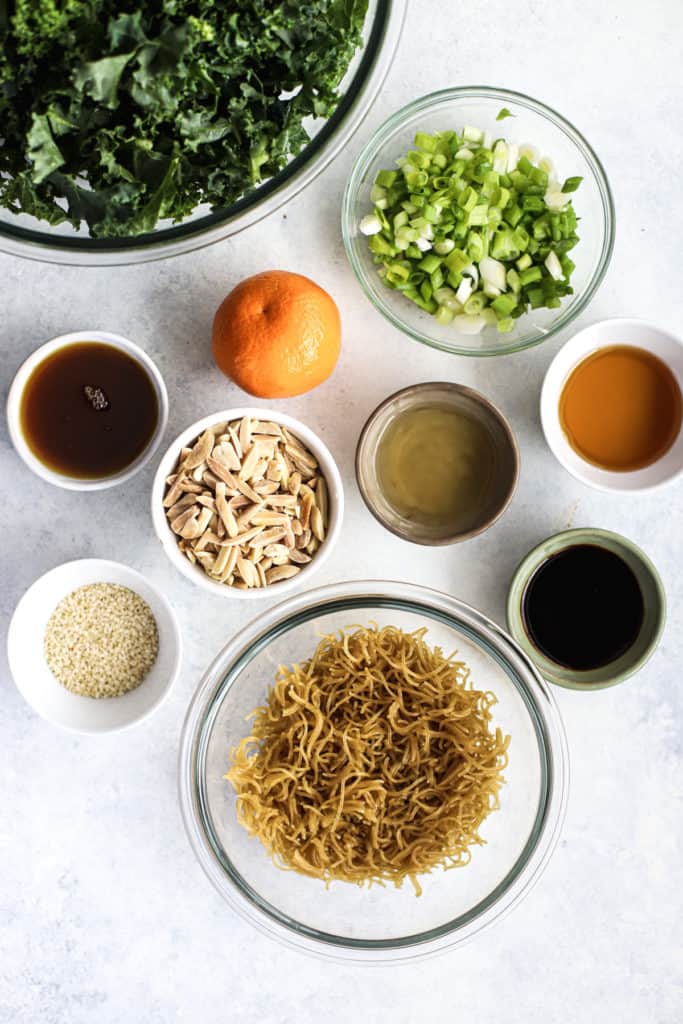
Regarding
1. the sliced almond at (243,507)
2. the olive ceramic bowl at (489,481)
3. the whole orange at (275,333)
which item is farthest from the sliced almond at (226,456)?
the olive ceramic bowl at (489,481)

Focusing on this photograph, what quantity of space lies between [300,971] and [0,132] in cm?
154

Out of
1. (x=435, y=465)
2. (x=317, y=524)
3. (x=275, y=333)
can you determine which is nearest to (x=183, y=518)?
(x=317, y=524)

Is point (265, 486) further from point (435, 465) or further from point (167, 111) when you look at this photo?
point (167, 111)

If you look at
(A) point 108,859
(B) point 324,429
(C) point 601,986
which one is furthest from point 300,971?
(B) point 324,429

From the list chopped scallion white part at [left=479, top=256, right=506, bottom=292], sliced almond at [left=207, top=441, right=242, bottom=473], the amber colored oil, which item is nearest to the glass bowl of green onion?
chopped scallion white part at [left=479, top=256, right=506, bottom=292]

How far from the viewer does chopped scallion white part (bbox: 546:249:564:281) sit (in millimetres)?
1602

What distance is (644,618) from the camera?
1672 mm

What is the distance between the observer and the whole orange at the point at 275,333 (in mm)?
1490

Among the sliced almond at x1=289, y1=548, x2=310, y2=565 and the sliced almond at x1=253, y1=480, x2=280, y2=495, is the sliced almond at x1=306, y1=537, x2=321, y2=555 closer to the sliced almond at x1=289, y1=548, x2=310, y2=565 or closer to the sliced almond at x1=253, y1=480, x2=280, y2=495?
the sliced almond at x1=289, y1=548, x2=310, y2=565

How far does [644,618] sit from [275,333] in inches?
33.4

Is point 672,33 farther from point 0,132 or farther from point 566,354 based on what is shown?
point 0,132

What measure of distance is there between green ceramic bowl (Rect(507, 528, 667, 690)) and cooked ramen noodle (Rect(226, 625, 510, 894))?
0.18m

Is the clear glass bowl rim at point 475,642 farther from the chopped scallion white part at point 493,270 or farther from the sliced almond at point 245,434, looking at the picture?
the chopped scallion white part at point 493,270

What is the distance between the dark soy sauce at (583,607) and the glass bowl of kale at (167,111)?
2.78 ft
